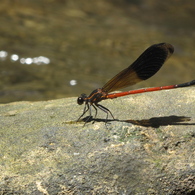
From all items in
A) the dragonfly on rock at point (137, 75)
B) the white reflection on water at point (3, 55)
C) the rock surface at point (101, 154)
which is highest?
the white reflection on water at point (3, 55)

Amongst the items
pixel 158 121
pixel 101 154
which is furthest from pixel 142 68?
pixel 101 154

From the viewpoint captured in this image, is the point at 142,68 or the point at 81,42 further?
the point at 81,42

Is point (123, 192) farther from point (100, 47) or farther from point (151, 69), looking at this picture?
point (100, 47)

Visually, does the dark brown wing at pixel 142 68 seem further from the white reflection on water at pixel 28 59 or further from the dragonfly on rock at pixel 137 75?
the white reflection on water at pixel 28 59

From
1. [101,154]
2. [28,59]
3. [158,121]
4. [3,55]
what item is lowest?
[101,154]

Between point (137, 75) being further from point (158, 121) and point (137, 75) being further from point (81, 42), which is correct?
point (81, 42)

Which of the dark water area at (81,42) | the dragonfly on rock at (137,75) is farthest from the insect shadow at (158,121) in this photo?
the dark water area at (81,42)
